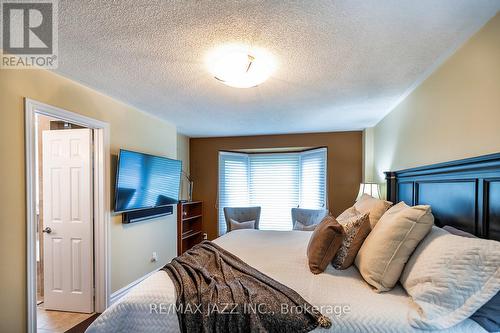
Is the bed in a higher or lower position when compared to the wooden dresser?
higher

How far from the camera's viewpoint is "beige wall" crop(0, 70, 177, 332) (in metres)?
1.79

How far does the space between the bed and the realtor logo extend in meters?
1.67

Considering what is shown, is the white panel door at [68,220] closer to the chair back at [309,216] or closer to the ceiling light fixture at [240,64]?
the ceiling light fixture at [240,64]

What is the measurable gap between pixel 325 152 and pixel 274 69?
2.99 m

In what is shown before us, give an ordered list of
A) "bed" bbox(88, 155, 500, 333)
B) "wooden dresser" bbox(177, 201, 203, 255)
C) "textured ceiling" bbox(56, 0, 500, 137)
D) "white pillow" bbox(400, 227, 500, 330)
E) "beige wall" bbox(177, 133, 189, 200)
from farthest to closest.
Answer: "beige wall" bbox(177, 133, 189, 200) → "wooden dresser" bbox(177, 201, 203, 255) → "textured ceiling" bbox(56, 0, 500, 137) → "bed" bbox(88, 155, 500, 333) → "white pillow" bbox(400, 227, 500, 330)

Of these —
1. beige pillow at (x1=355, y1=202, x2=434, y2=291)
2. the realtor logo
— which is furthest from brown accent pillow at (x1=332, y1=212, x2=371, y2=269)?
the realtor logo

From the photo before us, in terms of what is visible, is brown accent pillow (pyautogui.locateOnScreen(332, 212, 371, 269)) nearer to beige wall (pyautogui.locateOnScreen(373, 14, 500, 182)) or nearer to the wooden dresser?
beige wall (pyautogui.locateOnScreen(373, 14, 500, 182))

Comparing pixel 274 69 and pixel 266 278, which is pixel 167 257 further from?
pixel 274 69

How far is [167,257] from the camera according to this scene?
4027 millimetres

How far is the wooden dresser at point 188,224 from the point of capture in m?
4.45

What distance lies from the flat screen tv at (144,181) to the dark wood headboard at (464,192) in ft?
9.92

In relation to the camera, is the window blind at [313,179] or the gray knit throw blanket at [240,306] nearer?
the gray knit throw blanket at [240,306]

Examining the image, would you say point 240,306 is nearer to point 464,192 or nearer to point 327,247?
point 327,247

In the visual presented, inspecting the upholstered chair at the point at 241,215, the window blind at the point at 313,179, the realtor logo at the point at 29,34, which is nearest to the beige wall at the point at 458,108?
the window blind at the point at 313,179
